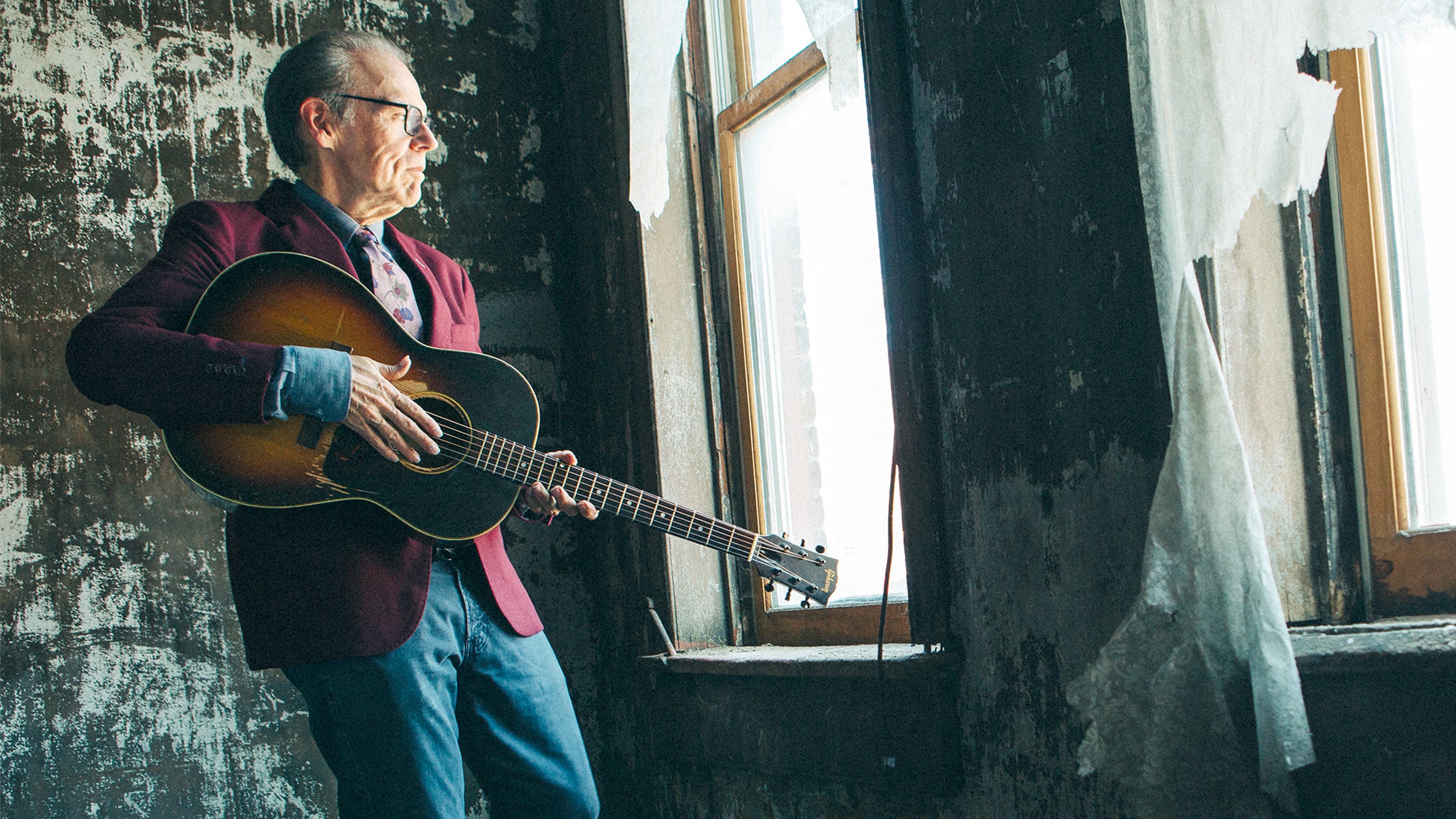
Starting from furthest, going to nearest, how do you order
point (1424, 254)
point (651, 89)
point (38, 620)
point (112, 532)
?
point (651, 89), point (112, 532), point (38, 620), point (1424, 254)

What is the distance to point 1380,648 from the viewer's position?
45.0 inches

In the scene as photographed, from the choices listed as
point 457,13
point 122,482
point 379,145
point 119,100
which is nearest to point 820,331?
point 379,145

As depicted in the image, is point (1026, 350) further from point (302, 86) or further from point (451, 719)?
point (302, 86)

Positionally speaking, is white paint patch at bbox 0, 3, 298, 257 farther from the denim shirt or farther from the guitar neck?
the guitar neck

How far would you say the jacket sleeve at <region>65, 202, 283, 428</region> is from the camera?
4.45 ft

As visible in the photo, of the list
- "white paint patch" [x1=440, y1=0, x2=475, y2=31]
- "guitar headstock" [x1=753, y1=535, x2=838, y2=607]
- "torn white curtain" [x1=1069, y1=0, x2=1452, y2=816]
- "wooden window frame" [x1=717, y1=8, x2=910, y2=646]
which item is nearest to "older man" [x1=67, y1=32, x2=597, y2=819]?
"guitar headstock" [x1=753, y1=535, x2=838, y2=607]

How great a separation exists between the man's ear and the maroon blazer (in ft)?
0.61

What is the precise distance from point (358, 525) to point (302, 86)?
740 millimetres

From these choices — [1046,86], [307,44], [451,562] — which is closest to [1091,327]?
[1046,86]

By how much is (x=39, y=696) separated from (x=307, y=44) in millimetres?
1475

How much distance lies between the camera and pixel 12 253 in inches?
86.8

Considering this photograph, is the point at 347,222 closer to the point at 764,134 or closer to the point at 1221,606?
the point at 764,134

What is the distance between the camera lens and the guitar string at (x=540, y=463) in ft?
5.20

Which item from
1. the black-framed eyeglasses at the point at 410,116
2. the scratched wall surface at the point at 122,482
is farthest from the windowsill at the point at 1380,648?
the scratched wall surface at the point at 122,482
